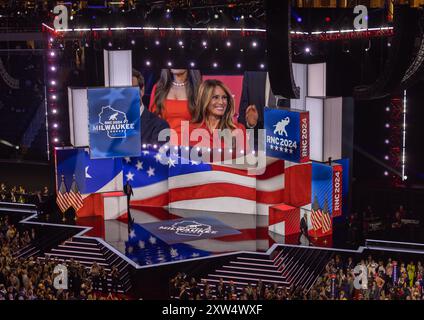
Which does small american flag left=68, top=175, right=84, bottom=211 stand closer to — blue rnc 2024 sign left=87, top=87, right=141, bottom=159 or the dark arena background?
the dark arena background

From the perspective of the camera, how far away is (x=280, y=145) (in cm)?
1978

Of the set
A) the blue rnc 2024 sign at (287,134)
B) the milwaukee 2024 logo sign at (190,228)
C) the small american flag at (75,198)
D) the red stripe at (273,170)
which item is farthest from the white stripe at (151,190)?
the blue rnc 2024 sign at (287,134)

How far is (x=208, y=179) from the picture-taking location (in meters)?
22.8

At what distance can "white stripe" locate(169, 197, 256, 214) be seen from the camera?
22.5 meters

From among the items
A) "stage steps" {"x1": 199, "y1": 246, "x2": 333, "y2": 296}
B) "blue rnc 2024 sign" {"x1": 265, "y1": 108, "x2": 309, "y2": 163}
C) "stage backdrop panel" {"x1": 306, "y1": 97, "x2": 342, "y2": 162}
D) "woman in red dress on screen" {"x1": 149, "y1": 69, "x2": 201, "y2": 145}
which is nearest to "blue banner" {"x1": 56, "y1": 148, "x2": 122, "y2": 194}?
"woman in red dress on screen" {"x1": 149, "y1": 69, "x2": 201, "y2": 145}

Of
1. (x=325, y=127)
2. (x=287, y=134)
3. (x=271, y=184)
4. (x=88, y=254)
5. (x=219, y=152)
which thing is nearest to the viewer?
(x=88, y=254)

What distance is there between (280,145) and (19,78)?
15635 millimetres

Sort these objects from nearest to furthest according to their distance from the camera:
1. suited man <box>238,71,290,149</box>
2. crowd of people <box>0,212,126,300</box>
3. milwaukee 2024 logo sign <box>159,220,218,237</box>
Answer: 1. crowd of people <box>0,212,126,300</box>
2. milwaukee 2024 logo sign <box>159,220,218,237</box>
3. suited man <box>238,71,290,149</box>

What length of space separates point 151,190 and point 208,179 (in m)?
2.05

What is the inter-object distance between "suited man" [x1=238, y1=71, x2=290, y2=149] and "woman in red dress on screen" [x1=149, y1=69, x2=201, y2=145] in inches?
60.7

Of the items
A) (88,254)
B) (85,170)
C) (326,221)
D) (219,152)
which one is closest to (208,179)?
(219,152)

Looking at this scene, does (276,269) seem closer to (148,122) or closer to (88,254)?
(88,254)
